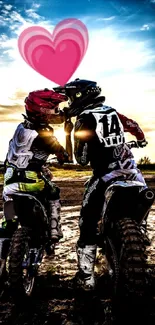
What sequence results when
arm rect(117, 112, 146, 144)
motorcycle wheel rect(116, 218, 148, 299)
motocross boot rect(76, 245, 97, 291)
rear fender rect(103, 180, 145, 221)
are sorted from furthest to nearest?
arm rect(117, 112, 146, 144) → motocross boot rect(76, 245, 97, 291) → rear fender rect(103, 180, 145, 221) → motorcycle wheel rect(116, 218, 148, 299)

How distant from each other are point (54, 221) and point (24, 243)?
2.68 ft

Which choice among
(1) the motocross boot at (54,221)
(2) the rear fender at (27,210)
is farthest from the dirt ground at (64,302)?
(2) the rear fender at (27,210)

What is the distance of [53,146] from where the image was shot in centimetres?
423

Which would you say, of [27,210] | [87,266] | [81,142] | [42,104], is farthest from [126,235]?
[42,104]

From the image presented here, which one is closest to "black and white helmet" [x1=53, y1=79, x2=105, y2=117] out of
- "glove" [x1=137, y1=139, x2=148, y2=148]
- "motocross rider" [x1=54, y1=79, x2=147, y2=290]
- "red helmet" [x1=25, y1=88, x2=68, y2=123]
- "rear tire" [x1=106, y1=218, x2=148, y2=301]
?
"motocross rider" [x1=54, y1=79, x2=147, y2=290]

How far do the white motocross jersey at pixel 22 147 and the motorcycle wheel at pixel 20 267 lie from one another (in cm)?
73

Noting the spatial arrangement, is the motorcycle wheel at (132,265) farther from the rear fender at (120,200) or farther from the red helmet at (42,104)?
the red helmet at (42,104)

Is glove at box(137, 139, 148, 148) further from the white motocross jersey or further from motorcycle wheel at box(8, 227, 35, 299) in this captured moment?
motorcycle wheel at box(8, 227, 35, 299)

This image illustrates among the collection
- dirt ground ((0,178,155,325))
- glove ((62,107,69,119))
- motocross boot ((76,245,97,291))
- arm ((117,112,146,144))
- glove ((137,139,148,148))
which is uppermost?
glove ((62,107,69,119))

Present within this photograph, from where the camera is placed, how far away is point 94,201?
3762 mm

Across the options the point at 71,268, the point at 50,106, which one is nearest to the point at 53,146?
the point at 50,106

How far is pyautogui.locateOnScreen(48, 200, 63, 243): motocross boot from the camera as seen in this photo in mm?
4420

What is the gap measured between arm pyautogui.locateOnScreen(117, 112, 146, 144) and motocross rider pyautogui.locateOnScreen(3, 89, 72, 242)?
0.67 m

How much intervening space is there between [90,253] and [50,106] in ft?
5.35
